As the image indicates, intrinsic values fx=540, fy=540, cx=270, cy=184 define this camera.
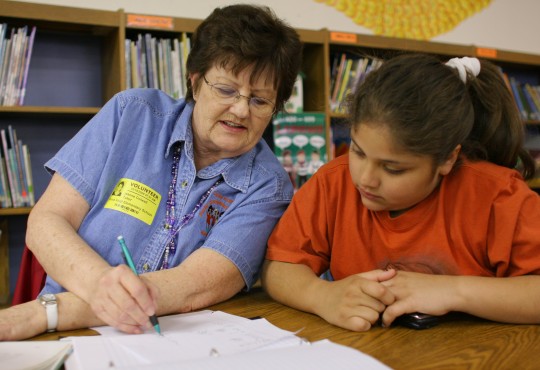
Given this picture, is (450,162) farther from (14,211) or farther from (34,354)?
(14,211)

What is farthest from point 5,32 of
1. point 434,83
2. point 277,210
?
point 434,83

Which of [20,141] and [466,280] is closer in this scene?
[466,280]

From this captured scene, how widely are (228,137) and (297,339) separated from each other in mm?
602

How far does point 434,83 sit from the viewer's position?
1.04 meters

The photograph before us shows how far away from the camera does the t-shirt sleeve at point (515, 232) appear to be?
103 cm

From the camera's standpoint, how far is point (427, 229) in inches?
45.4

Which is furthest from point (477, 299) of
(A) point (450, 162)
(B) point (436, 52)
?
(B) point (436, 52)

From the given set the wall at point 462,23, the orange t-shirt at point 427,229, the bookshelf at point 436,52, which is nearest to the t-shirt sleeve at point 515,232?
the orange t-shirt at point 427,229

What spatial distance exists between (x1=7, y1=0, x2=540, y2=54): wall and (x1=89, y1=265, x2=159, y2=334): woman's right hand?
248 centimetres

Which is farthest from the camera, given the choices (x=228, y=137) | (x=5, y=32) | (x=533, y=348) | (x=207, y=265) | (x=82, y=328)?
(x=5, y=32)

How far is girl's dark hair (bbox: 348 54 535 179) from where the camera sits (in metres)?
1.02

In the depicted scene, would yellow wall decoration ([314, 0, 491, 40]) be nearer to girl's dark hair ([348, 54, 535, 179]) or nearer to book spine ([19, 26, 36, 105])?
book spine ([19, 26, 36, 105])

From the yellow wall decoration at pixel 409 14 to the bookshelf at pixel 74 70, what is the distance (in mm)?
563

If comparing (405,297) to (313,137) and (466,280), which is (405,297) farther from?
(313,137)
